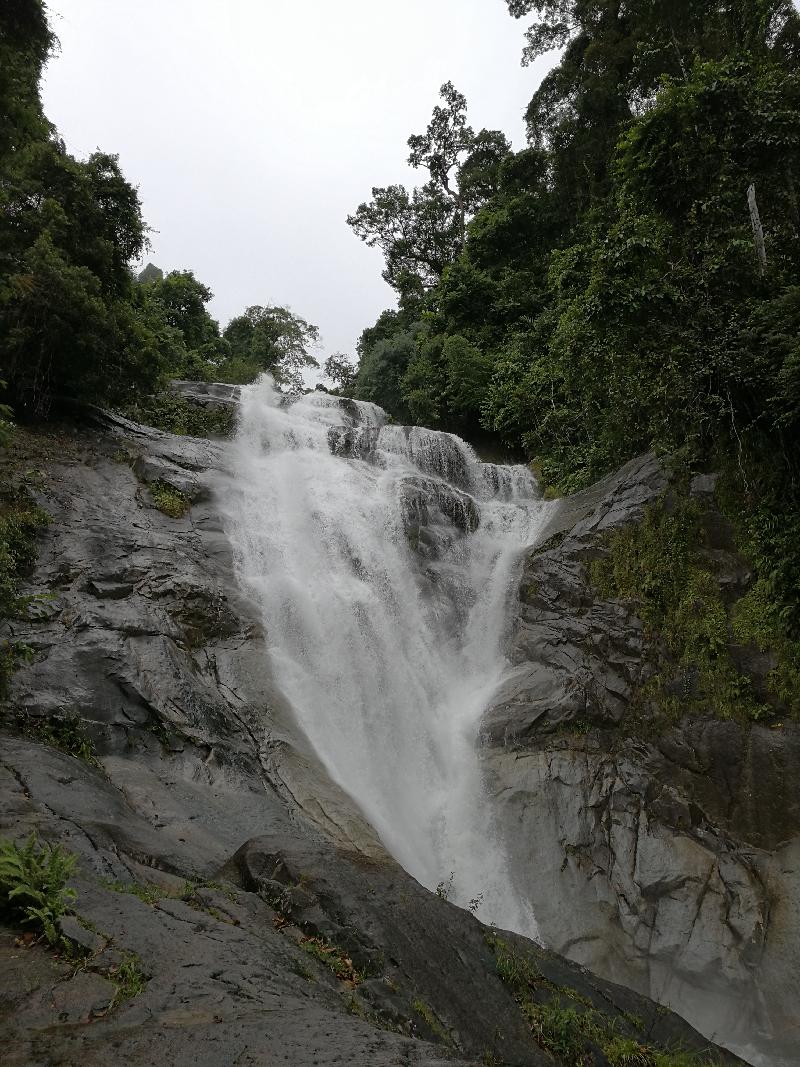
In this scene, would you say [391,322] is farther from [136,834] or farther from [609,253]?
[136,834]

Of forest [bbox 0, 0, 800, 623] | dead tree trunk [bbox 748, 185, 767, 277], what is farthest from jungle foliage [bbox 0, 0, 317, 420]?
dead tree trunk [bbox 748, 185, 767, 277]

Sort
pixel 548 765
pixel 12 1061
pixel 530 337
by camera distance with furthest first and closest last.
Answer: pixel 530 337 → pixel 548 765 → pixel 12 1061

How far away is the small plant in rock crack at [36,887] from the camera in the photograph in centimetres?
361

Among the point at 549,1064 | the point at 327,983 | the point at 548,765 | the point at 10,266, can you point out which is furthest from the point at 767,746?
the point at 10,266

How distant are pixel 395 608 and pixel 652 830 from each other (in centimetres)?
618

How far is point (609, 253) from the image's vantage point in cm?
1160

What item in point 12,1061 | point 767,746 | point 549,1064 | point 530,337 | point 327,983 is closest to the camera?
point 12,1061

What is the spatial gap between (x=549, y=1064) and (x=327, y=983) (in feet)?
6.48

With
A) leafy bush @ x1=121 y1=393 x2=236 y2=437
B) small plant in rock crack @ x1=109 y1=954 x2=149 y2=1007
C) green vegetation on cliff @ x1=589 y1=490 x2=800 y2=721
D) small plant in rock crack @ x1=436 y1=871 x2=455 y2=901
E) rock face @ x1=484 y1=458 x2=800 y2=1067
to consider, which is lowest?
small plant in rock crack @ x1=436 y1=871 x2=455 y2=901

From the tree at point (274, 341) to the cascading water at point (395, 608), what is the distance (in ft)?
62.5

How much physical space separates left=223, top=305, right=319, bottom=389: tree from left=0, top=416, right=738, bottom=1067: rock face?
26.8 meters

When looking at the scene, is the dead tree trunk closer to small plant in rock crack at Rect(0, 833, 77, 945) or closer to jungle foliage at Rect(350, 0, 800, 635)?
jungle foliage at Rect(350, 0, 800, 635)

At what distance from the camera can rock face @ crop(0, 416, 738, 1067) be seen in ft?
10.4

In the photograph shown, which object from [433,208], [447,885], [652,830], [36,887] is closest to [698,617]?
[652,830]
